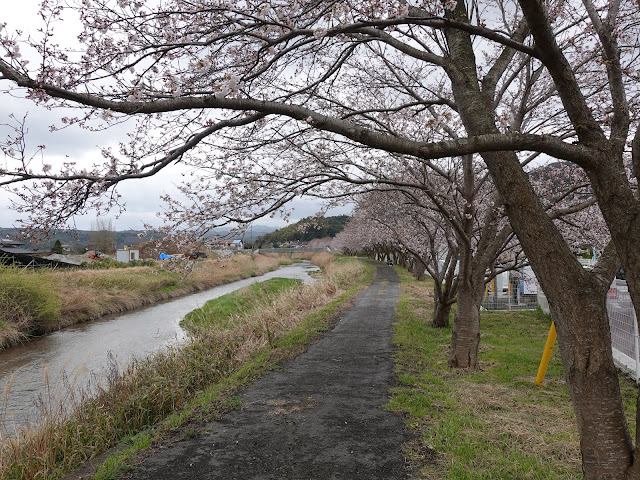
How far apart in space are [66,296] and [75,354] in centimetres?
738

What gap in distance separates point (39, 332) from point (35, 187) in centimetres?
1482

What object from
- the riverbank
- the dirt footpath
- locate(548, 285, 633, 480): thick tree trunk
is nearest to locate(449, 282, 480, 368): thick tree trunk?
the dirt footpath

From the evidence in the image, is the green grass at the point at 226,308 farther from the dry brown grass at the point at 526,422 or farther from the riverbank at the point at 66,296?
the dry brown grass at the point at 526,422

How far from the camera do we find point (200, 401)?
683 cm

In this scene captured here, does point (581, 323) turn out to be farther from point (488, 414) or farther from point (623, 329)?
point (623, 329)

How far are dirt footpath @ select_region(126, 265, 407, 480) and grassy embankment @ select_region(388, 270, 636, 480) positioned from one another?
0.36m

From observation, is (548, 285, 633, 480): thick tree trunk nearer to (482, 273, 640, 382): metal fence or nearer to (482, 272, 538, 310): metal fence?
(482, 273, 640, 382): metal fence

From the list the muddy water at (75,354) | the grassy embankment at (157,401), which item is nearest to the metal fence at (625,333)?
the grassy embankment at (157,401)

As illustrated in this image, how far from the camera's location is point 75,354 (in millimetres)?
13453

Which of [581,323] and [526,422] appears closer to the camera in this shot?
[581,323]

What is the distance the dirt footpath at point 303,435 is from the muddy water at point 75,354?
126 inches

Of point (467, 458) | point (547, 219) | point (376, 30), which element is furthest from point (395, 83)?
point (467, 458)

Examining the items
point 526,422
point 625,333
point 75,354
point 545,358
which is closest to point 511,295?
point 625,333

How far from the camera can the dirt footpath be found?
449 cm
